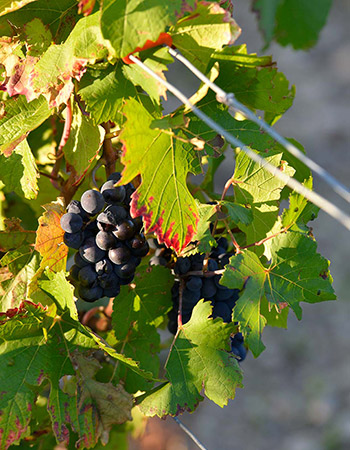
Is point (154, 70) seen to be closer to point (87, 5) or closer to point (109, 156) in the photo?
point (87, 5)

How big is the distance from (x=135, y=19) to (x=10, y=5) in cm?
23

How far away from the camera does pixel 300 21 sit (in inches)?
28.7

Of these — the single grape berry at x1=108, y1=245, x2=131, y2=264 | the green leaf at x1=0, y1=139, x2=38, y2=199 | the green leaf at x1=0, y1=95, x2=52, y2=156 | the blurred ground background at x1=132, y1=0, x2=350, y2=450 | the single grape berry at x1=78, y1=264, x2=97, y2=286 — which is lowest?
the blurred ground background at x1=132, y1=0, x2=350, y2=450

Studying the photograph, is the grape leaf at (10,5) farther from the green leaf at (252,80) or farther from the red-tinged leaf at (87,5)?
the green leaf at (252,80)

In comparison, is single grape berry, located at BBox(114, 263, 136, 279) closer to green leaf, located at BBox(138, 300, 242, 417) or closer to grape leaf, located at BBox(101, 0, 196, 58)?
green leaf, located at BBox(138, 300, 242, 417)

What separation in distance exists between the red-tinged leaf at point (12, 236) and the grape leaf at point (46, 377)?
0.50ft

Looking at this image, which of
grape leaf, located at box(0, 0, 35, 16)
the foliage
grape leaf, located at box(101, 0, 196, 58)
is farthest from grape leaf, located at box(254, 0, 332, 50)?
grape leaf, located at box(0, 0, 35, 16)

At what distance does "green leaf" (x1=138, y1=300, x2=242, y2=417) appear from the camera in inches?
30.9

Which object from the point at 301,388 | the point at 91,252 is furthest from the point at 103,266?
the point at 301,388

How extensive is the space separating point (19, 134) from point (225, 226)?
36cm

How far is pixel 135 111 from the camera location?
70 centimetres

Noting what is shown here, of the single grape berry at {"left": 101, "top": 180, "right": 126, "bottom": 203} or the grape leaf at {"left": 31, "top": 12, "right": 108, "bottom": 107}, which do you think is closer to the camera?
the grape leaf at {"left": 31, "top": 12, "right": 108, "bottom": 107}

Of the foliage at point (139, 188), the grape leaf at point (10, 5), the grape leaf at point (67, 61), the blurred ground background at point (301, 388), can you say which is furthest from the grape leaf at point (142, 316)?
the blurred ground background at point (301, 388)

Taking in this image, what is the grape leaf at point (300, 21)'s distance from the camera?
66cm
